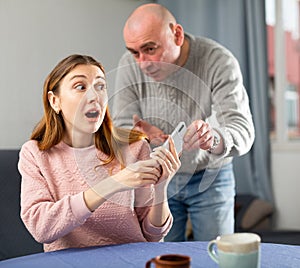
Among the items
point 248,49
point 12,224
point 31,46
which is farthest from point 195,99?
point 248,49

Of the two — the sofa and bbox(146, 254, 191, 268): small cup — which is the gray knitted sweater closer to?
bbox(146, 254, 191, 268): small cup

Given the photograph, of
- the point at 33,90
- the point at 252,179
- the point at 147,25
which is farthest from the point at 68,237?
the point at 252,179

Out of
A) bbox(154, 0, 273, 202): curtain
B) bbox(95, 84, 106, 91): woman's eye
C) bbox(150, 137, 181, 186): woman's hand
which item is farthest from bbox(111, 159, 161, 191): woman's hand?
bbox(154, 0, 273, 202): curtain

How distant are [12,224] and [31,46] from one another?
1104 mm

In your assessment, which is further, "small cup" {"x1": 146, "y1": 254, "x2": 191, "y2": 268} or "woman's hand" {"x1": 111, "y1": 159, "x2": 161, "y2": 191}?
"woman's hand" {"x1": 111, "y1": 159, "x2": 161, "y2": 191}

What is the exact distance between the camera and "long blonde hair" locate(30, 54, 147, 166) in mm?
1426

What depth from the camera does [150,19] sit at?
1857mm

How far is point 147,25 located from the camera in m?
1.84

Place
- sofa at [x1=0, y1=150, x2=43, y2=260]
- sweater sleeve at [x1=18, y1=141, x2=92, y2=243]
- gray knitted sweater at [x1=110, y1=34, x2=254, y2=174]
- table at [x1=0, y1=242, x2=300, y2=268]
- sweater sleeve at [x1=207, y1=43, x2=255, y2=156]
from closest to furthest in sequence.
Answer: table at [x1=0, y1=242, x2=300, y2=268] < sweater sleeve at [x1=18, y1=141, x2=92, y2=243] < gray knitted sweater at [x1=110, y1=34, x2=254, y2=174] < sweater sleeve at [x1=207, y1=43, x2=255, y2=156] < sofa at [x1=0, y1=150, x2=43, y2=260]

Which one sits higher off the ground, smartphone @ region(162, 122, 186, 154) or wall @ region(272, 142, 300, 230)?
smartphone @ region(162, 122, 186, 154)

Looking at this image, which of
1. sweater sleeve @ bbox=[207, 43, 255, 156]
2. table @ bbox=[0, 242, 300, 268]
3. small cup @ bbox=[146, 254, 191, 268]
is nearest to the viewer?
small cup @ bbox=[146, 254, 191, 268]

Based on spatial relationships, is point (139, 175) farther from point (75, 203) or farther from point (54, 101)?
point (54, 101)

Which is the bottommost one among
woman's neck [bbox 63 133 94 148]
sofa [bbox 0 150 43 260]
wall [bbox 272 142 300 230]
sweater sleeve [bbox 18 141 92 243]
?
wall [bbox 272 142 300 230]

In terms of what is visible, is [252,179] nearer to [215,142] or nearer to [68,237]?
[215,142]
